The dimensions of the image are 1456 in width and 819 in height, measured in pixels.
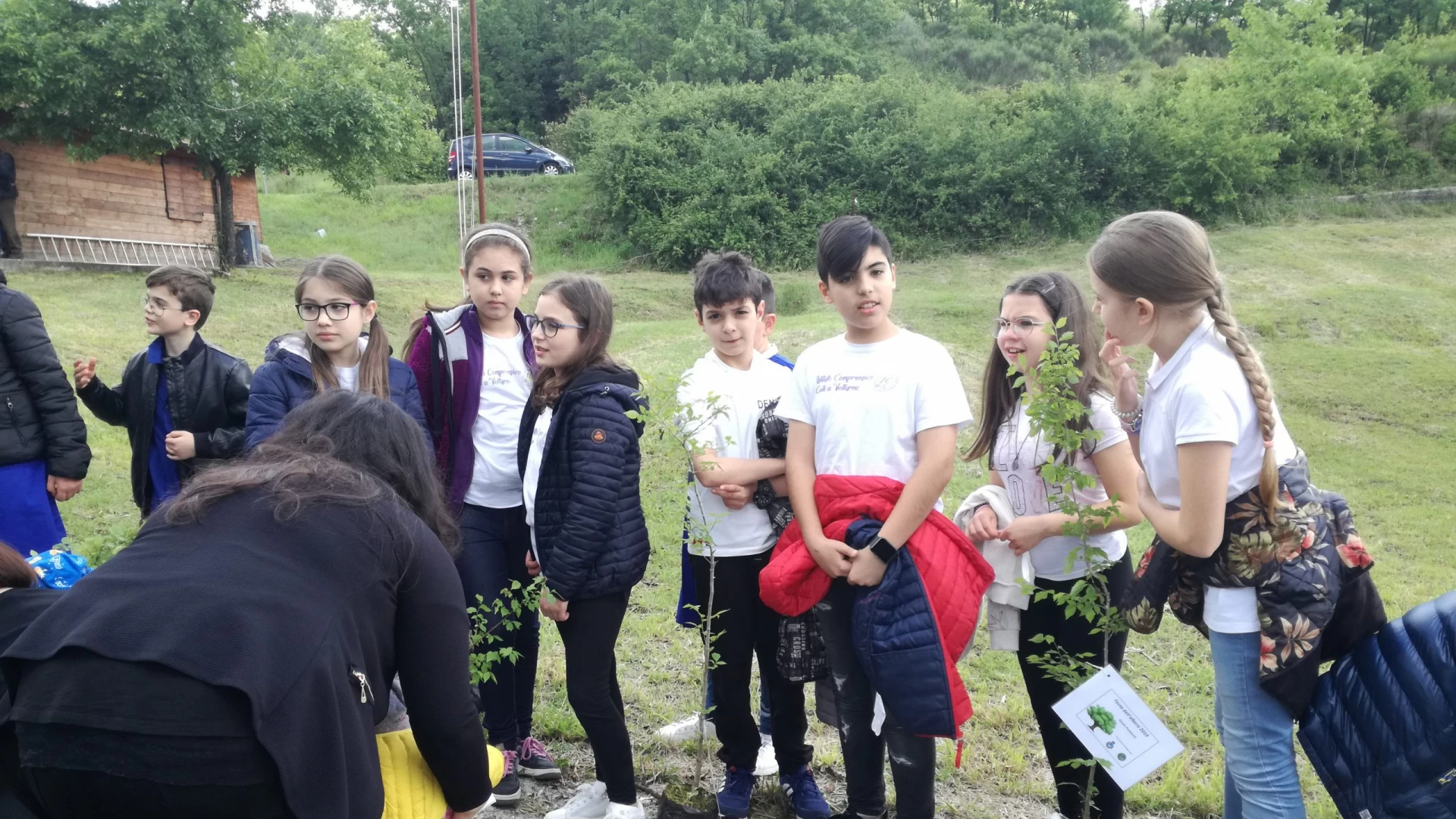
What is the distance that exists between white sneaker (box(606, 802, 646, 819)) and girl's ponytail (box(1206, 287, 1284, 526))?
190 centimetres

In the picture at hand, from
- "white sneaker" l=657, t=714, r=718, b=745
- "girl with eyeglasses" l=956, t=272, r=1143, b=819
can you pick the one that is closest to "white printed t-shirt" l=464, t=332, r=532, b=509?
"white sneaker" l=657, t=714, r=718, b=745

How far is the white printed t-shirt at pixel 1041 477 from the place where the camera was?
2.63 m

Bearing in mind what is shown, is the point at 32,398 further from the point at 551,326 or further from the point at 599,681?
the point at 599,681

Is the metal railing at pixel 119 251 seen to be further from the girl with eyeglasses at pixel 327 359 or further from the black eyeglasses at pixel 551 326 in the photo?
the black eyeglasses at pixel 551 326

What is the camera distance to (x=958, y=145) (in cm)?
2234

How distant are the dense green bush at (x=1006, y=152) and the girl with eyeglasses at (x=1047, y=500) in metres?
18.5

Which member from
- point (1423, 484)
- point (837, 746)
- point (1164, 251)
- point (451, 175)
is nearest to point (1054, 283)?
point (1164, 251)

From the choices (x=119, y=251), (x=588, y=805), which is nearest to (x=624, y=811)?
(x=588, y=805)

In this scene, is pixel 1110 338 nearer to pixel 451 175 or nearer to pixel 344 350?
pixel 344 350

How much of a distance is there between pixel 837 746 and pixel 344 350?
223 centimetres

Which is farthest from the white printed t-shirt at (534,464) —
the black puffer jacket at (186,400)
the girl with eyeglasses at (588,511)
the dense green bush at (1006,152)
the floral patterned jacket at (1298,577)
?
the dense green bush at (1006,152)

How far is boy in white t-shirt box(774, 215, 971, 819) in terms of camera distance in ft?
8.48

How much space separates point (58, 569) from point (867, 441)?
2097 millimetres

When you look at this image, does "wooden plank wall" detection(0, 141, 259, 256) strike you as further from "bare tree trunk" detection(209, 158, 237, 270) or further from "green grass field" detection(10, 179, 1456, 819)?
"green grass field" detection(10, 179, 1456, 819)
